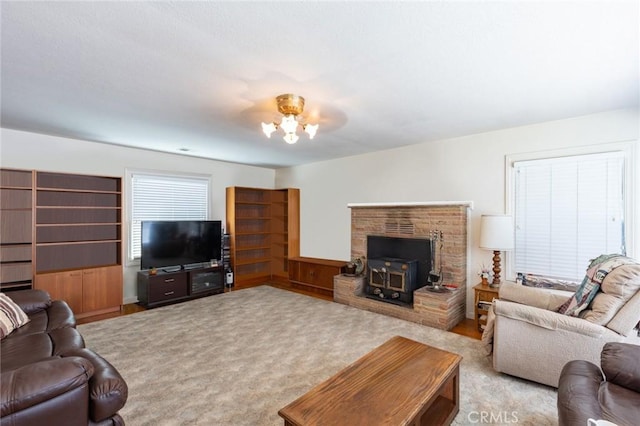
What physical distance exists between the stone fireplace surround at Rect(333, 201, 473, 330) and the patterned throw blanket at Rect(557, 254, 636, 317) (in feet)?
4.43

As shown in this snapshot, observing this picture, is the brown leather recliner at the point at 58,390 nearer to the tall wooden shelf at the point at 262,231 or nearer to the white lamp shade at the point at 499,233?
the white lamp shade at the point at 499,233

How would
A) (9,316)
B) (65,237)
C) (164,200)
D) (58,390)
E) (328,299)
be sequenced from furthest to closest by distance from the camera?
1. (164,200)
2. (328,299)
3. (65,237)
4. (9,316)
5. (58,390)

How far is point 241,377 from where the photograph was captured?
2.52 m

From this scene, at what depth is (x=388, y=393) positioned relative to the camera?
1670mm

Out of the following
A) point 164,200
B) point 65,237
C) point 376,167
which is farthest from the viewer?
point 164,200

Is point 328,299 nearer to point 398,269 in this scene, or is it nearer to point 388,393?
point 398,269

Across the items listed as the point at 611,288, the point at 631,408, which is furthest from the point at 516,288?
the point at 631,408

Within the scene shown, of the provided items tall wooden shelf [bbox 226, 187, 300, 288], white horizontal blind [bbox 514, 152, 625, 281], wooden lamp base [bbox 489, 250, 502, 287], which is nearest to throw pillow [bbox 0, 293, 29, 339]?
tall wooden shelf [bbox 226, 187, 300, 288]

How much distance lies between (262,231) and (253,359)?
3844 mm

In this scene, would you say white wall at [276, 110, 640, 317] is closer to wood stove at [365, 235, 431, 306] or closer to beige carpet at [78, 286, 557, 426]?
wood stove at [365, 235, 431, 306]

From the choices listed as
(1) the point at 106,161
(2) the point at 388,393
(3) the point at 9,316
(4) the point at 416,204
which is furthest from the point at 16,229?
(4) the point at 416,204

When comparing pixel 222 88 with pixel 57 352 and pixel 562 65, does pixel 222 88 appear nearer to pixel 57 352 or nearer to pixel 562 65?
pixel 57 352

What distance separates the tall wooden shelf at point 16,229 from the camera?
3.71 meters

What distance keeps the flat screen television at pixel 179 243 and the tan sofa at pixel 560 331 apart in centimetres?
444
